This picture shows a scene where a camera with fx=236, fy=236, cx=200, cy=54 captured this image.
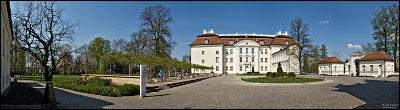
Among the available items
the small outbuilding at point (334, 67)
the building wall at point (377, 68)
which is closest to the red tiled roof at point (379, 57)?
the building wall at point (377, 68)

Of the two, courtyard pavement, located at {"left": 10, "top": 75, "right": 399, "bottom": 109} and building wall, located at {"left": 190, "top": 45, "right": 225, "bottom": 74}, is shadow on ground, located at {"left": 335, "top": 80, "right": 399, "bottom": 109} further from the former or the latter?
building wall, located at {"left": 190, "top": 45, "right": 225, "bottom": 74}

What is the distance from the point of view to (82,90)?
42.9ft

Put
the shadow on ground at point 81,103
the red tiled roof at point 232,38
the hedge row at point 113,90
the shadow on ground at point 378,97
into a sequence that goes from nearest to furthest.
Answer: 1. the shadow on ground at point 378,97
2. the shadow on ground at point 81,103
3. the hedge row at point 113,90
4. the red tiled roof at point 232,38

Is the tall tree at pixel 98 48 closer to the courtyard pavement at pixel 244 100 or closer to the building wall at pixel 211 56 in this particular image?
the building wall at pixel 211 56

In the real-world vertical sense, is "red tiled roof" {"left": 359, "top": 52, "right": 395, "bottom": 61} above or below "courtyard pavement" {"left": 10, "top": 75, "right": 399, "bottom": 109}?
above

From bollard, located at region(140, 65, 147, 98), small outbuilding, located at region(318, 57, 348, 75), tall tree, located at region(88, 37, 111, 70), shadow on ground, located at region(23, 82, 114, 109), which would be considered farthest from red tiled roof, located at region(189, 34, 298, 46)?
shadow on ground, located at region(23, 82, 114, 109)

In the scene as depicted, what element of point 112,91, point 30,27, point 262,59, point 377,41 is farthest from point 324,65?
point 30,27

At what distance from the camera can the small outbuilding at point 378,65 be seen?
102 feet

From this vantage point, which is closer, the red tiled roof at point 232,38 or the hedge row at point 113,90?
the hedge row at point 113,90

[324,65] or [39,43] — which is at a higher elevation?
[39,43]

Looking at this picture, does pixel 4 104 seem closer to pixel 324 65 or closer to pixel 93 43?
pixel 324 65

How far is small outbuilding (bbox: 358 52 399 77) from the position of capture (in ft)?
102

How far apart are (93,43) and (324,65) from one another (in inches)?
1882

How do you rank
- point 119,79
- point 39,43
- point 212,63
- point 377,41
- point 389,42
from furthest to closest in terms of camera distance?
point 212,63 → point 377,41 → point 389,42 → point 39,43 → point 119,79
